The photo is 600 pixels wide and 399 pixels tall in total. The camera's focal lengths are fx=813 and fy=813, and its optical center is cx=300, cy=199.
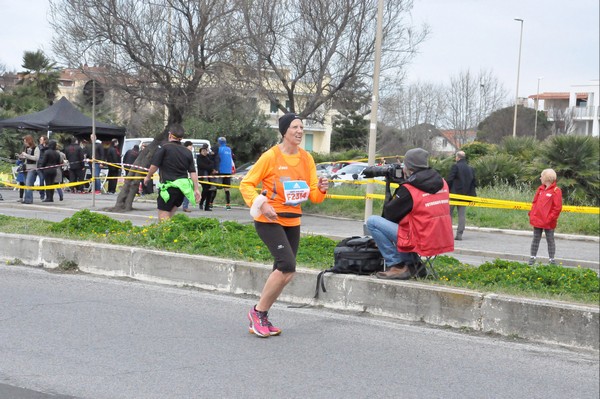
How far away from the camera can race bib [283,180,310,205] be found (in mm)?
6782

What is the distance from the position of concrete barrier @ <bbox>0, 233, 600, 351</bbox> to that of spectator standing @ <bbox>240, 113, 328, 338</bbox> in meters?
1.23

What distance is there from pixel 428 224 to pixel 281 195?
1466 mm

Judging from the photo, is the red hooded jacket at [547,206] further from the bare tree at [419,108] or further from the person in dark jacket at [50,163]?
the bare tree at [419,108]

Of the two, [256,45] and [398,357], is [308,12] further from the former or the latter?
[398,357]

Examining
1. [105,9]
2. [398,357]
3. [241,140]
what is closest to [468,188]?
[105,9]

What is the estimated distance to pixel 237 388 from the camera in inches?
220

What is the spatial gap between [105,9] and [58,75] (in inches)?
1266

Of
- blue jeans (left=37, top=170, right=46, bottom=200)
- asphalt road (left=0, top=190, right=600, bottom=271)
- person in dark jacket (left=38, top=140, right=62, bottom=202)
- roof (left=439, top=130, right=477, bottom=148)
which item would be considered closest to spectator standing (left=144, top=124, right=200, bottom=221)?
asphalt road (left=0, top=190, right=600, bottom=271)

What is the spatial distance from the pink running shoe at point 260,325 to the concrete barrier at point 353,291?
1257 millimetres

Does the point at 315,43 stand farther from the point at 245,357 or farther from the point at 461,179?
the point at 245,357

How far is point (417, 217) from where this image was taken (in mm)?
7426

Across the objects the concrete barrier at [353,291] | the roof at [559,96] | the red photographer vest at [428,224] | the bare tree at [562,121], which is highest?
the roof at [559,96]

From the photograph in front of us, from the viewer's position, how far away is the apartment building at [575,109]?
66.0 metres

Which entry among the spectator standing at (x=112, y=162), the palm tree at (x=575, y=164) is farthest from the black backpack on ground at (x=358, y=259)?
the spectator standing at (x=112, y=162)
